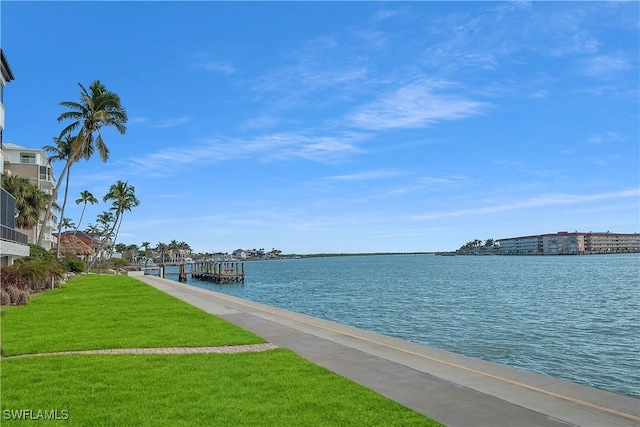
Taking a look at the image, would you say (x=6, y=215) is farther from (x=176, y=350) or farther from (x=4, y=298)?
(x=176, y=350)

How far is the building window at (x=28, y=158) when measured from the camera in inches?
2514

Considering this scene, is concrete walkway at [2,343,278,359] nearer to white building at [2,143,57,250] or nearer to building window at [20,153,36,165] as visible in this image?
white building at [2,143,57,250]

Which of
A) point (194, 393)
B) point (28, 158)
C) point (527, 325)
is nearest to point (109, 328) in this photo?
point (194, 393)

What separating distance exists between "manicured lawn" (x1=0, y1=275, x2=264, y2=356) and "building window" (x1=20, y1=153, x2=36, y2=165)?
5093 cm

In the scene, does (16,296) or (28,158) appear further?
(28,158)

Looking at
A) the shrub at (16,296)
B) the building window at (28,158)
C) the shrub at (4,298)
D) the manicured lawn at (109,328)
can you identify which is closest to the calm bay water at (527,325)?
the manicured lawn at (109,328)

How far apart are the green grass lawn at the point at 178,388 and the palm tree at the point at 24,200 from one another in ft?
127

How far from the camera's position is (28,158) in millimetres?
64312

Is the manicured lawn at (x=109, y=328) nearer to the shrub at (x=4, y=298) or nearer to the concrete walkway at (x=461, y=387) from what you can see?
the shrub at (x=4, y=298)

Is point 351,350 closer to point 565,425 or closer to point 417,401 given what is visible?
point 417,401

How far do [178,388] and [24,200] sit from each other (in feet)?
154

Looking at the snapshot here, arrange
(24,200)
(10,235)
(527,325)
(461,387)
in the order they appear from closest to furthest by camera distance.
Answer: (461,387) < (527,325) < (10,235) < (24,200)

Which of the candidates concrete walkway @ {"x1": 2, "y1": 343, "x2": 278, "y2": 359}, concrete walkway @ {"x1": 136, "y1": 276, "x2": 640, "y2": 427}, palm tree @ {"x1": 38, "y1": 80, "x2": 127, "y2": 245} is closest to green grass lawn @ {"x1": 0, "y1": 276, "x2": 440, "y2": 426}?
concrete walkway @ {"x1": 2, "y1": 343, "x2": 278, "y2": 359}

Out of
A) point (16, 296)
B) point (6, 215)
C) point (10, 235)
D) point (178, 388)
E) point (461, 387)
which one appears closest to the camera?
point (178, 388)
